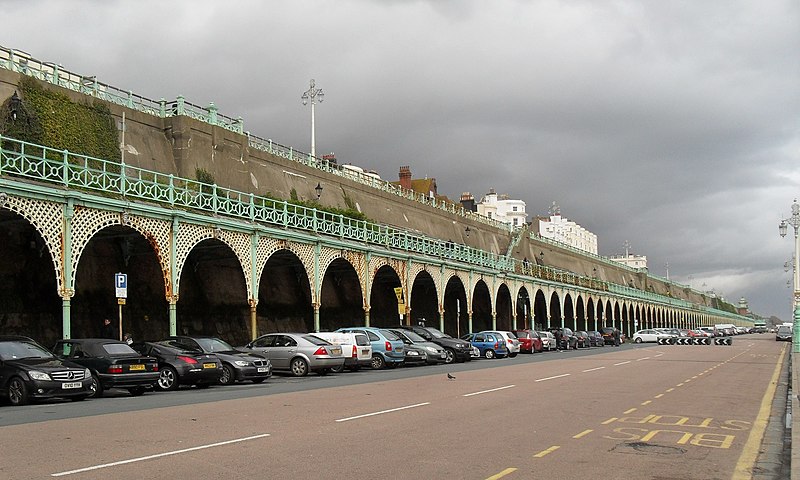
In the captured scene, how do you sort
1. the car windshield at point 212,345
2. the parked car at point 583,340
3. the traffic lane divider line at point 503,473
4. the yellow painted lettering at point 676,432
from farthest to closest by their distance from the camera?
the parked car at point 583,340
the car windshield at point 212,345
the yellow painted lettering at point 676,432
the traffic lane divider line at point 503,473

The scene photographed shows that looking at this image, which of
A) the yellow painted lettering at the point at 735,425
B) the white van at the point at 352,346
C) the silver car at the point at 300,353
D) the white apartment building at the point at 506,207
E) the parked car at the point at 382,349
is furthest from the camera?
the white apartment building at the point at 506,207

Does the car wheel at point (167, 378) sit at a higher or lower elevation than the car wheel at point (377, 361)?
higher

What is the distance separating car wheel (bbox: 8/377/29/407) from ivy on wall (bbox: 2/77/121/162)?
17.5 m

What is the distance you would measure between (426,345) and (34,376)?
1912 centimetres

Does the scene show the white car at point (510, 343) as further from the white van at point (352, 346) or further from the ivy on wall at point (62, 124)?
the ivy on wall at point (62, 124)

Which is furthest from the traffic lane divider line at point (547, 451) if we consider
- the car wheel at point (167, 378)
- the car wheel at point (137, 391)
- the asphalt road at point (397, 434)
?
the car wheel at point (167, 378)

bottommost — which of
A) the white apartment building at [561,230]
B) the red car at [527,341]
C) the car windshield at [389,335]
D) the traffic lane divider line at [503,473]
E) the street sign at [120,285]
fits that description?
the red car at [527,341]

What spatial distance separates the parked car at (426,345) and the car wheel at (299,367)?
721cm

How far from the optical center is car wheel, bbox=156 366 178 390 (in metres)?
20.3

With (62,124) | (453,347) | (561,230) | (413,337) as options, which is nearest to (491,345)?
(453,347)

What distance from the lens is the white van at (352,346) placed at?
27.5 metres

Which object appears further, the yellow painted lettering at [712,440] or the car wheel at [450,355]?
the car wheel at [450,355]

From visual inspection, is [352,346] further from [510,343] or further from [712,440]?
[712,440]

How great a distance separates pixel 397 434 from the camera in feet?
36.3
